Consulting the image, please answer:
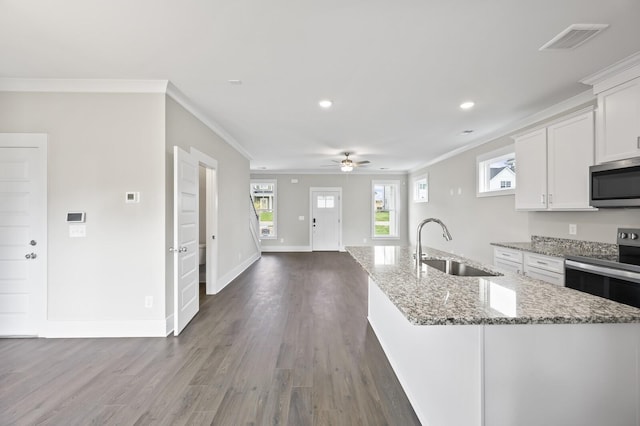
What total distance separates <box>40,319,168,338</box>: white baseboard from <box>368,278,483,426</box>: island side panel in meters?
2.38

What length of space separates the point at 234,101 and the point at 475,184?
4471mm

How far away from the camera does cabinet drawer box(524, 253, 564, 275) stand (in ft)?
9.20

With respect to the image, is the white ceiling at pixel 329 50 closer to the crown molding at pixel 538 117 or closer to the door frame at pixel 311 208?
the crown molding at pixel 538 117

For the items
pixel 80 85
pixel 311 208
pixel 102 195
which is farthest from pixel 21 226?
pixel 311 208

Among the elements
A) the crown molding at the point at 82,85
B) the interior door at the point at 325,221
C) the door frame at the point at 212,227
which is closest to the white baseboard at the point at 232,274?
the door frame at the point at 212,227

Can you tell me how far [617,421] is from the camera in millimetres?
1164

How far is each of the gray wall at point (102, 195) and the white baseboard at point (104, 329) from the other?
0.05 m

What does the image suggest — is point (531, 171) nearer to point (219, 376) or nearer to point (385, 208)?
point (219, 376)

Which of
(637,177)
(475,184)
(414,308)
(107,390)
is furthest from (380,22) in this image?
(475,184)

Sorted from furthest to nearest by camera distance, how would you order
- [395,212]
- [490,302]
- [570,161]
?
[395,212] → [570,161] → [490,302]

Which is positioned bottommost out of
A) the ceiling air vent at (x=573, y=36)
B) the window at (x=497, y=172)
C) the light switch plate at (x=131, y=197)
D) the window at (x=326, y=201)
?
the light switch plate at (x=131, y=197)

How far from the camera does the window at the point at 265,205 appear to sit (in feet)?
30.2

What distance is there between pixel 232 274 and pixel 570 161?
16.8ft

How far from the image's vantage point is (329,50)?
2.36m
